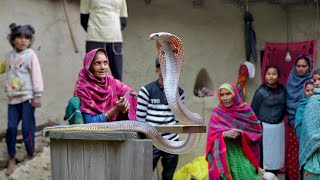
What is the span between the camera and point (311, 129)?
537cm

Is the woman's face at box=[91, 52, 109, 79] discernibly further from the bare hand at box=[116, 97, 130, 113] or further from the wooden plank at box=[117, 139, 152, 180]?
the wooden plank at box=[117, 139, 152, 180]

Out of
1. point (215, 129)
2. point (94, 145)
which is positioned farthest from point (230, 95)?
point (94, 145)

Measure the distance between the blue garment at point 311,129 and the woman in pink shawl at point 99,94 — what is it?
1826 mm

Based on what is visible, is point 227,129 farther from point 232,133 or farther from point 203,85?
point 203,85

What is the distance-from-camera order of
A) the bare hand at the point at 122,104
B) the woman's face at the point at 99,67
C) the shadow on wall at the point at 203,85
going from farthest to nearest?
the shadow on wall at the point at 203,85 < the woman's face at the point at 99,67 < the bare hand at the point at 122,104

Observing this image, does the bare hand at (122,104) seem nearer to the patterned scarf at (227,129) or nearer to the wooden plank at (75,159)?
the wooden plank at (75,159)

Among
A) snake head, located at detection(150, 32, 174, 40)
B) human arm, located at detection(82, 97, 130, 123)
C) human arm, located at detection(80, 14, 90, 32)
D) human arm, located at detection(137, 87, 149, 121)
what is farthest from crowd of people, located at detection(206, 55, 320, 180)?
snake head, located at detection(150, 32, 174, 40)

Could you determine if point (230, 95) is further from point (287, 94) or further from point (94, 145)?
point (94, 145)

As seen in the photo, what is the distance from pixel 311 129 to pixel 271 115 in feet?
5.82

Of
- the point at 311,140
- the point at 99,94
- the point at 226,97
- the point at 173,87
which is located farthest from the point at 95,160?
the point at 226,97

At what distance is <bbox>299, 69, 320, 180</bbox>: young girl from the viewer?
5.32 m

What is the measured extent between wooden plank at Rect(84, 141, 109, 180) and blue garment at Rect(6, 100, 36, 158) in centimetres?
313

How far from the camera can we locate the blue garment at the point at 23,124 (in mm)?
6230

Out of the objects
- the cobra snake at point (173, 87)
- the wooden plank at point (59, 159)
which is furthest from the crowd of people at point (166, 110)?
the wooden plank at point (59, 159)
